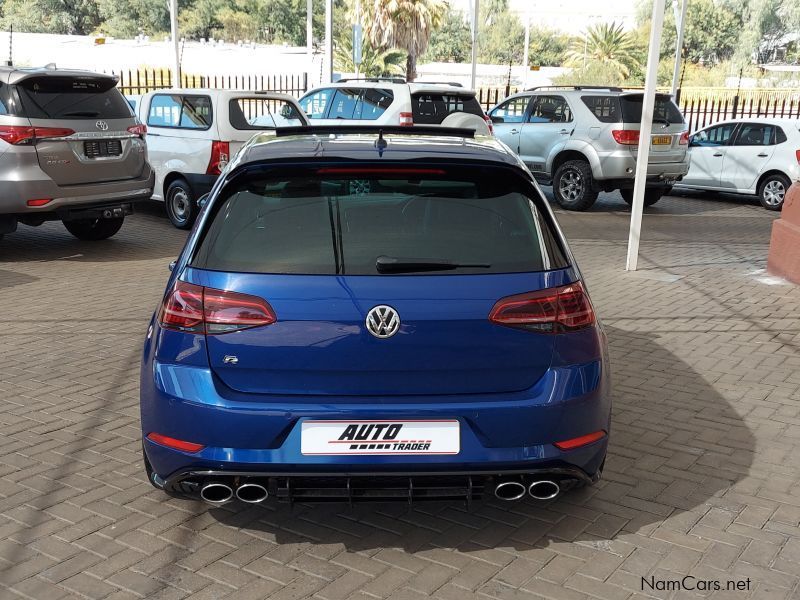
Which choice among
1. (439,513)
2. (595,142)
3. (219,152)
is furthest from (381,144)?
(595,142)

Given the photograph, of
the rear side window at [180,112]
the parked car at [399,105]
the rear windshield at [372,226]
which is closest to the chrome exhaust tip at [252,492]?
the rear windshield at [372,226]

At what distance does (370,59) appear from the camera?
44.3m

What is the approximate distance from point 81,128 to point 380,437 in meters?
7.43

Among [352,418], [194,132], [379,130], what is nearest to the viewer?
[352,418]

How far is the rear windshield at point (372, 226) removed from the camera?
10.8 feet

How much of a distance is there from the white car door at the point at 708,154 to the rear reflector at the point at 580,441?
13.5 meters

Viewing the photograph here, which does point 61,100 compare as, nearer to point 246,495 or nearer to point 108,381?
point 108,381

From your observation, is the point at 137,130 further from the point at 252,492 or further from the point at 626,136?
the point at 252,492

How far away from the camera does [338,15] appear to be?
278 feet

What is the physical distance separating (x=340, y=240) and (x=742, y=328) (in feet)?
16.4

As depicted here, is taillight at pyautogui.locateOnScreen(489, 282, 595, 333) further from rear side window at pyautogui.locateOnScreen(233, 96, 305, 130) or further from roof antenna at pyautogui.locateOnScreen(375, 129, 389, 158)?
rear side window at pyautogui.locateOnScreen(233, 96, 305, 130)

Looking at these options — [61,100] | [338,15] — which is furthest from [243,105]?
[338,15]

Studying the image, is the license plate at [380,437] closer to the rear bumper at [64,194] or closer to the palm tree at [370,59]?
the rear bumper at [64,194]

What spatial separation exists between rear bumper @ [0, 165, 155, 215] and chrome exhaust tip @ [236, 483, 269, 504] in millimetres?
6819
